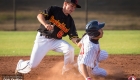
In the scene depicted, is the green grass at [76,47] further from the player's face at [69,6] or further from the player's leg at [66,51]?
the player's face at [69,6]

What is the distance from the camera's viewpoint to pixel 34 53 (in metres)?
7.57

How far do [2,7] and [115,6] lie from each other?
24.3ft

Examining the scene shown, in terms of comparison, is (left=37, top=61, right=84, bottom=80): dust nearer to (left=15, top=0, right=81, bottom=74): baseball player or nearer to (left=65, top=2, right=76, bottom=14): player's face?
(left=15, top=0, right=81, bottom=74): baseball player

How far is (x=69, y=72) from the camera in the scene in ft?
26.0

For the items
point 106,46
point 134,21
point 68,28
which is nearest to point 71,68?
point 68,28

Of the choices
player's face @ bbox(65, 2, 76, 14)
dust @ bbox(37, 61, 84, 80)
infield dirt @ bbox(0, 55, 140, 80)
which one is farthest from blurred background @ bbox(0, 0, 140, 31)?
player's face @ bbox(65, 2, 76, 14)

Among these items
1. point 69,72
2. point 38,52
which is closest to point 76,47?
point 69,72

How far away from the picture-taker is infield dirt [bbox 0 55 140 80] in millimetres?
7854

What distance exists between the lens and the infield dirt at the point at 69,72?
785cm

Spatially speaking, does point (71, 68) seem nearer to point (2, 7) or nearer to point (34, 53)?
point (34, 53)

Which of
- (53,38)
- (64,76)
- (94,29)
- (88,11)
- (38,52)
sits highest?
(94,29)

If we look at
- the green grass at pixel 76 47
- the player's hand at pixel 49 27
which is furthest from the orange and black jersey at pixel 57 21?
Answer: the green grass at pixel 76 47

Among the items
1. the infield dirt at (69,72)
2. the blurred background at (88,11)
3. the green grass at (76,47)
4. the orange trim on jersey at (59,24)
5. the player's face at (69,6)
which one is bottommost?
the blurred background at (88,11)

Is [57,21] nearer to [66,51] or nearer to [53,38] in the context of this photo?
[53,38]
